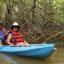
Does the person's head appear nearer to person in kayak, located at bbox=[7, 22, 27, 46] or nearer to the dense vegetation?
person in kayak, located at bbox=[7, 22, 27, 46]

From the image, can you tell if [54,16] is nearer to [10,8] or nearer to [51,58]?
[10,8]

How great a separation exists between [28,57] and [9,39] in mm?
1098

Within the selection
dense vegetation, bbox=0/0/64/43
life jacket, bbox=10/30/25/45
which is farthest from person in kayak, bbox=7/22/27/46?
dense vegetation, bbox=0/0/64/43

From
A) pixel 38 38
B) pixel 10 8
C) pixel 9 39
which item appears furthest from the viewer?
pixel 10 8

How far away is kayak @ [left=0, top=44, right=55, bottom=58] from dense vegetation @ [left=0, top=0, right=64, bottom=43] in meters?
2.86

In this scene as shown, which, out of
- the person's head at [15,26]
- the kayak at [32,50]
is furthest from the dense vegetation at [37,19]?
the kayak at [32,50]

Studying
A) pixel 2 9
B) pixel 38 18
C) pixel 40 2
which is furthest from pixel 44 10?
pixel 2 9

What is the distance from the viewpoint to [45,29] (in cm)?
1534

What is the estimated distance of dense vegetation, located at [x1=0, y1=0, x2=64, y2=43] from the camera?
14820 millimetres

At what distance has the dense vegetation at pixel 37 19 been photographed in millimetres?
14820

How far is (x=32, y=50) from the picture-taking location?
36.9ft

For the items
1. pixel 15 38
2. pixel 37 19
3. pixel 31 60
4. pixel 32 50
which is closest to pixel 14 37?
pixel 15 38

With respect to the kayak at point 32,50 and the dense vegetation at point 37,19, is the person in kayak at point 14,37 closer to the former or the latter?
the kayak at point 32,50

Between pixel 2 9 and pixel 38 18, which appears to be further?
pixel 2 9
